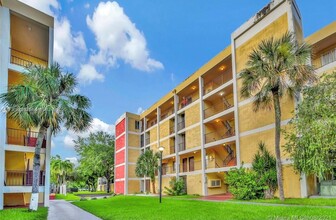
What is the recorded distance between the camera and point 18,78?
877 inches

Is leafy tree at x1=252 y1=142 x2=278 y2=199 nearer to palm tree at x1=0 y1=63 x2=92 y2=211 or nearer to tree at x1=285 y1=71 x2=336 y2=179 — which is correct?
tree at x1=285 y1=71 x2=336 y2=179

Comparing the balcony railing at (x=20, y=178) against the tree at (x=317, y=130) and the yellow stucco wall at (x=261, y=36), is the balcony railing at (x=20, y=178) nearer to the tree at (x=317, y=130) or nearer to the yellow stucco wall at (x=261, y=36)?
the tree at (x=317, y=130)

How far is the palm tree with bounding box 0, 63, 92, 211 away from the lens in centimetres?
1722

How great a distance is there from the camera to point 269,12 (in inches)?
960

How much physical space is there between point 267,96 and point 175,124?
64.1 feet

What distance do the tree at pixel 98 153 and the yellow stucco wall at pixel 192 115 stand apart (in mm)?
27732

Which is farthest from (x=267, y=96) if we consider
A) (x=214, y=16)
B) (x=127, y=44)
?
(x=214, y=16)

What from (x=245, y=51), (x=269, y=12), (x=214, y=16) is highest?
(x=214, y=16)

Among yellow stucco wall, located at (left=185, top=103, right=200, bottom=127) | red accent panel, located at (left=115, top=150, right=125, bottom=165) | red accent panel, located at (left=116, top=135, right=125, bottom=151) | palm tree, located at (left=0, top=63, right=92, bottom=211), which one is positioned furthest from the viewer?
red accent panel, located at (left=116, top=135, right=125, bottom=151)

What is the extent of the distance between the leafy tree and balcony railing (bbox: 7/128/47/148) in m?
14.9

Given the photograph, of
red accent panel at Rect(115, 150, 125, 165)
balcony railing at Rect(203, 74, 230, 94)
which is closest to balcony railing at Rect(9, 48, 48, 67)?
balcony railing at Rect(203, 74, 230, 94)

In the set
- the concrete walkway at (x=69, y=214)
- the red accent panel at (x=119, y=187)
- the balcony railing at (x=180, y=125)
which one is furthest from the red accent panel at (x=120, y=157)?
the concrete walkway at (x=69, y=214)

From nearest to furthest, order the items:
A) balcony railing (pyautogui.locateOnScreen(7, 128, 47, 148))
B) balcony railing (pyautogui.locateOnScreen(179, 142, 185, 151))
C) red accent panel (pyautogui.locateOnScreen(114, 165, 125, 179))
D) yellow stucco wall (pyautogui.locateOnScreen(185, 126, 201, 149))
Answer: balcony railing (pyautogui.locateOnScreen(7, 128, 47, 148)) → yellow stucco wall (pyautogui.locateOnScreen(185, 126, 201, 149)) → balcony railing (pyautogui.locateOnScreen(179, 142, 185, 151)) → red accent panel (pyautogui.locateOnScreen(114, 165, 125, 179))

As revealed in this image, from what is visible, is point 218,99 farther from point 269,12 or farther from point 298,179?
point 298,179
